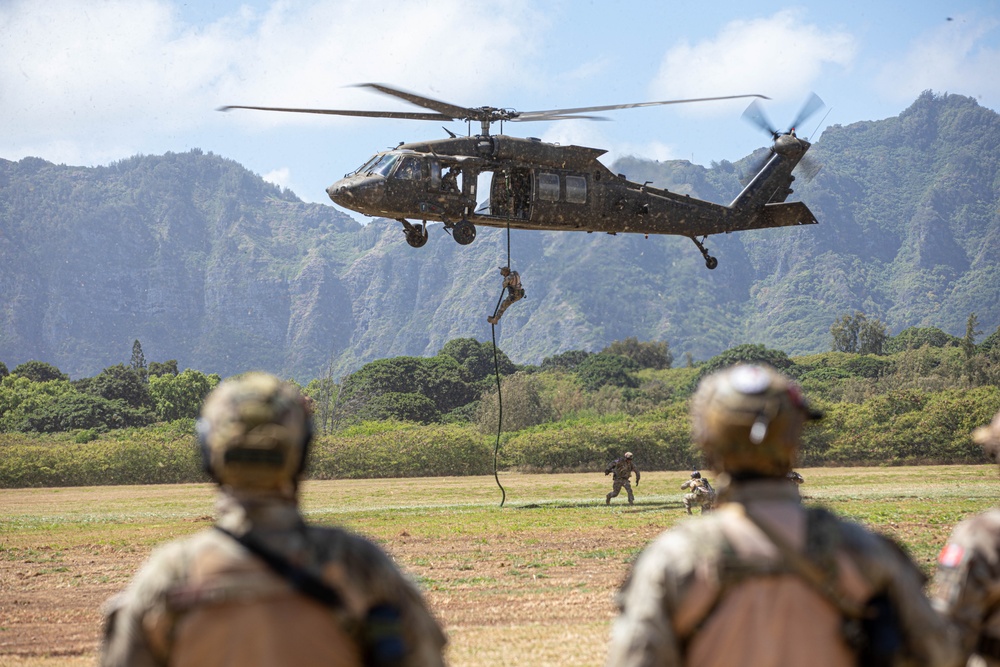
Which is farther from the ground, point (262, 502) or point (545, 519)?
point (262, 502)

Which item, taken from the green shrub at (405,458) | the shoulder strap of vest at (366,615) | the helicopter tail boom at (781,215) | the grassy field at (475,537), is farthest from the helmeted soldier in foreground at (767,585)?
the green shrub at (405,458)

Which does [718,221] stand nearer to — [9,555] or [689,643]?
[9,555]

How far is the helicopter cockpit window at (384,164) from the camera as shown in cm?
2322

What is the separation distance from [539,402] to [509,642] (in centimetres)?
5224

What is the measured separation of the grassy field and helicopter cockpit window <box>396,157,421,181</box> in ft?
21.8

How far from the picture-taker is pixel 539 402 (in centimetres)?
6325

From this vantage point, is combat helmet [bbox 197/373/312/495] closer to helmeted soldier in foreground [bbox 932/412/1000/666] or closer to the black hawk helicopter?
helmeted soldier in foreground [bbox 932/412/1000/666]

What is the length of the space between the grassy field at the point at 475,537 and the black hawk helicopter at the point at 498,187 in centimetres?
584

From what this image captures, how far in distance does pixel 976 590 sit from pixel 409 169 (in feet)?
64.7

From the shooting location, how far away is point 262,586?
3174mm

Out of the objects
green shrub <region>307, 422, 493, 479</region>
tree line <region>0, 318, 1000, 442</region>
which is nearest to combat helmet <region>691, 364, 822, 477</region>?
green shrub <region>307, 422, 493, 479</region>

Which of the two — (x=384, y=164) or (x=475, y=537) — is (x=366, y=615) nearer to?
(x=475, y=537)

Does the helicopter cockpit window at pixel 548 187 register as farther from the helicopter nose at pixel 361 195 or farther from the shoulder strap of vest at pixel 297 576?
the shoulder strap of vest at pixel 297 576

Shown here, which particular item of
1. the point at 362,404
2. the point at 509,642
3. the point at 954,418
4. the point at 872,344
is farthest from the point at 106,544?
the point at 872,344
